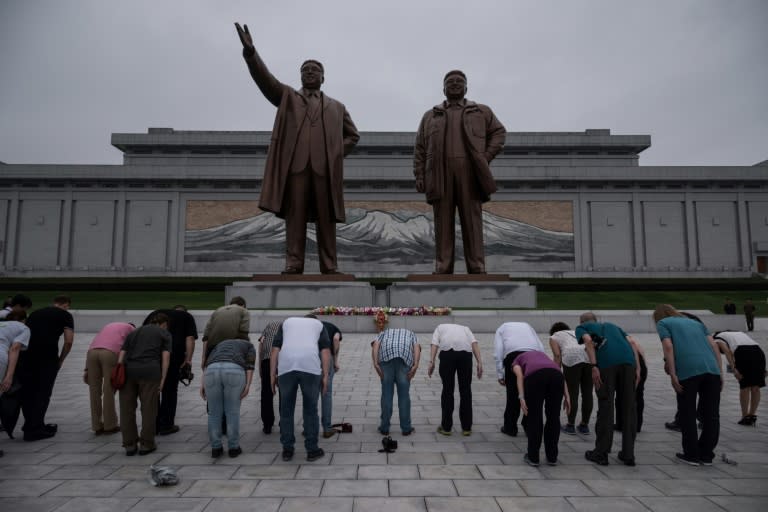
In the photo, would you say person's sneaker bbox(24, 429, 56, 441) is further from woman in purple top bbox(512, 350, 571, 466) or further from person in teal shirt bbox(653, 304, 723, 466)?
person in teal shirt bbox(653, 304, 723, 466)

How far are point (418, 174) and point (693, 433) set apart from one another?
1085cm

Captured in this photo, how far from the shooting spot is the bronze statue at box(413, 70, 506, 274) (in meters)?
13.4

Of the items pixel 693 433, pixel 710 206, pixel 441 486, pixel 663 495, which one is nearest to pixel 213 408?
pixel 441 486

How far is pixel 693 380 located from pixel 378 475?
3163 millimetres

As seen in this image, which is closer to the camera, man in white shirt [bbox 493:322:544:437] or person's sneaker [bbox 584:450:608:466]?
person's sneaker [bbox 584:450:608:466]

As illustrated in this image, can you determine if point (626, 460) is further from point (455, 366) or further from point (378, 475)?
point (378, 475)

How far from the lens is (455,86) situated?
43.6 feet

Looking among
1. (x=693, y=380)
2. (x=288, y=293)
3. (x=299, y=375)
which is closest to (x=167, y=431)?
(x=299, y=375)

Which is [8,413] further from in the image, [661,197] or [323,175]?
[661,197]

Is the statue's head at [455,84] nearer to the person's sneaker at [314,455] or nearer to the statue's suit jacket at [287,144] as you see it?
the statue's suit jacket at [287,144]

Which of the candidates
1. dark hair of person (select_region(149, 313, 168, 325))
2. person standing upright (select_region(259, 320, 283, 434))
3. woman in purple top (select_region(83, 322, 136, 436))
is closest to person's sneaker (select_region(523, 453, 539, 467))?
person standing upright (select_region(259, 320, 283, 434))

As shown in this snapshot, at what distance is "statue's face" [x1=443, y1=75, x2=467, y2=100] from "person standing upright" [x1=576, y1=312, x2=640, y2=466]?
10.1m

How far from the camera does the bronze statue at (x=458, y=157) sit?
13414mm

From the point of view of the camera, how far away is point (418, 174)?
14.2 meters
